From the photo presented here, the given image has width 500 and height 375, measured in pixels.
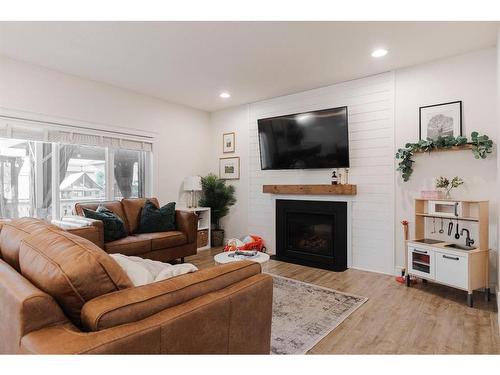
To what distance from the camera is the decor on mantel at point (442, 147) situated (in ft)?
9.35

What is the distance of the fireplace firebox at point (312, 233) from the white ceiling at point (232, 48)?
1.70 m

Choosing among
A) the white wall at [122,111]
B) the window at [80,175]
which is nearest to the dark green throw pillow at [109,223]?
the window at [80,175]

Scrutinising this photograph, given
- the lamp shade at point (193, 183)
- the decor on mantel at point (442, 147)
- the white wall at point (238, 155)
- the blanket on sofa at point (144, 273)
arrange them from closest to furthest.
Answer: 1. the blanket on sofa at point (144, 273)
2. the decor on mantel at point (442, 147)
3. the lamp shade at point (193, 183)
4. the white wall at point (238, 155)

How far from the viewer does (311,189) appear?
161 inches

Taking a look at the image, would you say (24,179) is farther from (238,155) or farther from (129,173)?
(238,155)

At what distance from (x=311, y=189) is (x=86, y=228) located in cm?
275

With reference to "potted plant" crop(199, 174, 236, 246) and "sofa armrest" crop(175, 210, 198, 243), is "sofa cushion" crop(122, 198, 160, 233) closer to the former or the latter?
"sofa armrest" crop(175, 210, 198, 243)

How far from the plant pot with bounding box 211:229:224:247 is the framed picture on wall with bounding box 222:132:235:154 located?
1.40 meters

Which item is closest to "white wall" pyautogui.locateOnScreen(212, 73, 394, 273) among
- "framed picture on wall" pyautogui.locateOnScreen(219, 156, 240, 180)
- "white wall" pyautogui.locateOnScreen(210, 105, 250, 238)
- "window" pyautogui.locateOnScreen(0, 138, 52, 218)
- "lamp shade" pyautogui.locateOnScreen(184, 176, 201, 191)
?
"white wall" pyautogui.locateOnScreen(210, 105, 250, 238)

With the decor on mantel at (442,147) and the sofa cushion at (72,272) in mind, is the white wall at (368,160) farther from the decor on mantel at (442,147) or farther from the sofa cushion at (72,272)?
the sofa cushion at (72,272)

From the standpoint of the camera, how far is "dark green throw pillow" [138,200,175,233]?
3.90m

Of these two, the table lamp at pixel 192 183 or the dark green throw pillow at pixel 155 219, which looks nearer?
the dark green throw pillow at pixel 155 219

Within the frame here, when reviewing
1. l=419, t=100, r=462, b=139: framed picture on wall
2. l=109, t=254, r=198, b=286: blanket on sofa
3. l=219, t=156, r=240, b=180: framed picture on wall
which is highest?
l=419, t=100, r=462, b=139: framed picture on wall

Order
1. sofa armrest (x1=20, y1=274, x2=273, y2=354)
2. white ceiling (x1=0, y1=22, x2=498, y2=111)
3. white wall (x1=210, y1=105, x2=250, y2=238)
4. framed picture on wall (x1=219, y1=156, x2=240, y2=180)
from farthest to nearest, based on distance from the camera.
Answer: framed picture on wall (x1=219, y1=156, x2=240, y2=180), white wall (x1=210, y1=105, x2=250, y2=238), white ceiling (x1=0, y1=22, x2=498, y2=111), sofa armrest (x1=20, y1=274, x2=273, y2=354)
